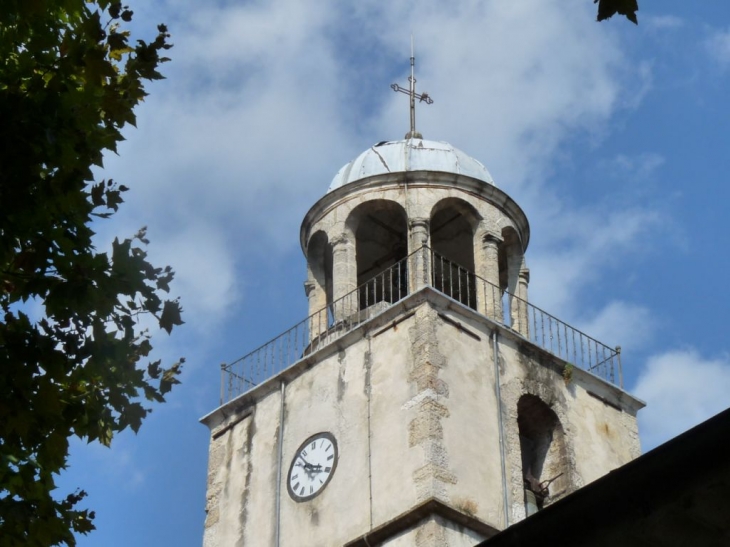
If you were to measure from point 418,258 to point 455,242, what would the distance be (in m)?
2.71

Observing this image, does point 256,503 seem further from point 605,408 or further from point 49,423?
point 49,423

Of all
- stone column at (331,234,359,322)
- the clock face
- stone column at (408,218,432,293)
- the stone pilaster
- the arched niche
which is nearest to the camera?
the stone pilaster

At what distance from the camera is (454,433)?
20812 millimetres

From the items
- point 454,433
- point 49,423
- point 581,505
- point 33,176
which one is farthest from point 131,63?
point 454,433

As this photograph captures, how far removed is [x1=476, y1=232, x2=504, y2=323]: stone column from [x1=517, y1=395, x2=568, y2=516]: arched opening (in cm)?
138

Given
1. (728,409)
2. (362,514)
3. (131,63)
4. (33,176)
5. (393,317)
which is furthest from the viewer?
(393,317)

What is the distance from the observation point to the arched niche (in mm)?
24875

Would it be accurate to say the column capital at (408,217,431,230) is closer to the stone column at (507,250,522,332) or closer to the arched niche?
the arched niche

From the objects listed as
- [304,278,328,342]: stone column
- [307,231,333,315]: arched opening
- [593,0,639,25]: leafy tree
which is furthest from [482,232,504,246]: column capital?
[593,0,639,25]: leafy tree

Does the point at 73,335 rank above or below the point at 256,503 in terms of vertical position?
below

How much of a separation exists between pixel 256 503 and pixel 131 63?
40.7 ft

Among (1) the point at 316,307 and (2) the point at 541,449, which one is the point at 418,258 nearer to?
(1) the point at 316,307

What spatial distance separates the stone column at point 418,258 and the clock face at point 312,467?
2.48m

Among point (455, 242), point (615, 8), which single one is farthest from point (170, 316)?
point (455, 242)
